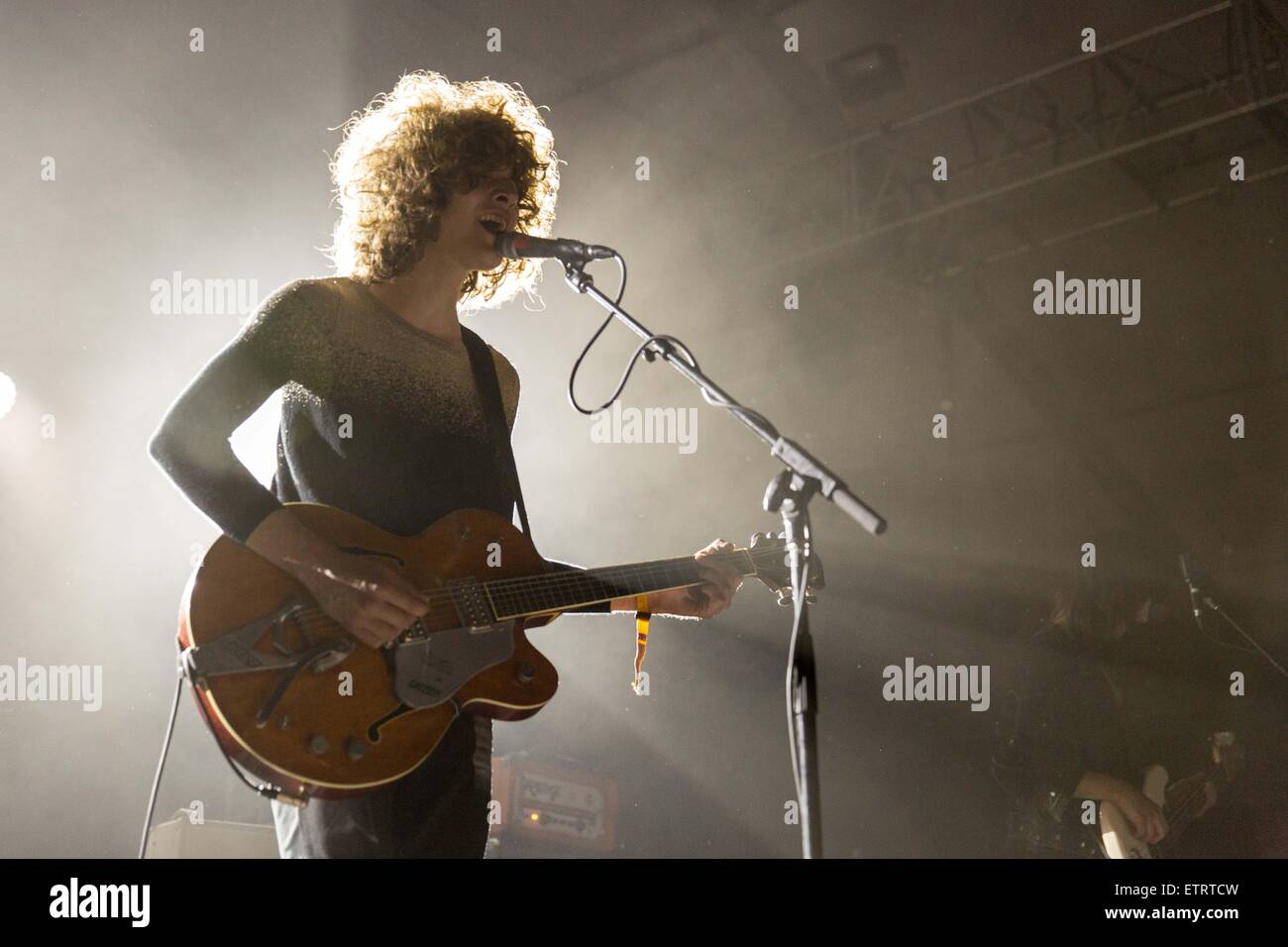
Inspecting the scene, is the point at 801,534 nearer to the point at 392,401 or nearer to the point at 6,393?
the point at 392,401

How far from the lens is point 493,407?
219 centimetres

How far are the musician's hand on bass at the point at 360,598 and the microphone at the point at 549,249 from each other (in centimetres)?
74

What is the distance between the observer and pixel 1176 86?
4.94 m

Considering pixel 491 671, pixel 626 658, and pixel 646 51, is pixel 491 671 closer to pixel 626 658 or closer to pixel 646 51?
pixel 626 658

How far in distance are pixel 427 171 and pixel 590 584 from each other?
39.1 inches

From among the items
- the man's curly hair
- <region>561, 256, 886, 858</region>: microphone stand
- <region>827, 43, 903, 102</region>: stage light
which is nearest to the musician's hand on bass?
<region>561, 256, 886, 858</region>: microphone stand

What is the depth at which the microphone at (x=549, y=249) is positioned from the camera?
2.07 metres

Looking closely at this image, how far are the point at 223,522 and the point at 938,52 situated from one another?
4.44 meters

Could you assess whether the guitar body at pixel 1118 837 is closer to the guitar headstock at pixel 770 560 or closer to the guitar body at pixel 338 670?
the guitar headstock at pixel 770 560
